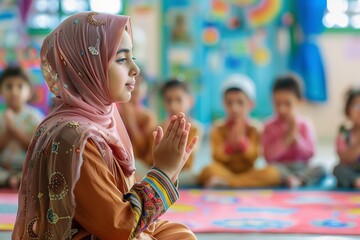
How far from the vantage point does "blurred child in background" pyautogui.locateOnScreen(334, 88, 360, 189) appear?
11.2 ft

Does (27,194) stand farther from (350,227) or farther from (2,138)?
(2,138)

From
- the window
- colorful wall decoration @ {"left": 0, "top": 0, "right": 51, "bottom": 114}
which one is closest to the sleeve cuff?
colorful wall decoration @ {"left": 0, "top": 0, "right": 51, "bottom": 114}

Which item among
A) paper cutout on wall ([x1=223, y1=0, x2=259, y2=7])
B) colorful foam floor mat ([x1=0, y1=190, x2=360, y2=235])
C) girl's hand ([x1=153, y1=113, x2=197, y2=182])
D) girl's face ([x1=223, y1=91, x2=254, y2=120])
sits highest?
paper cutout on wall ([x1=223, y1=0, x2=259, y2=7])

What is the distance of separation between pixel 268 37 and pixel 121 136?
4.38 m

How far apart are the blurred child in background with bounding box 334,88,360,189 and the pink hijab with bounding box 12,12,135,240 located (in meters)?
Result: 2.15

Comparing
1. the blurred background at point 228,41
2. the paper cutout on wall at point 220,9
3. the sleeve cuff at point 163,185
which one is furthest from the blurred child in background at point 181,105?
the paper cutout on wall at point 220,9

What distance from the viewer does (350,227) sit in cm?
246

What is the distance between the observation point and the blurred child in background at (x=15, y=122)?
349 cm

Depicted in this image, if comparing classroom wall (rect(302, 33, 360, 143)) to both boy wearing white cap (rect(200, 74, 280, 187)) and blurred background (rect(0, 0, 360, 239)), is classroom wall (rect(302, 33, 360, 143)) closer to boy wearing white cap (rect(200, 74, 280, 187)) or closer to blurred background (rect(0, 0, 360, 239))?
blurred background (rect(0, 0, 360, 239))

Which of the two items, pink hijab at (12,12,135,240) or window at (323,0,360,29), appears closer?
pink hijab at (12,12,135,240)

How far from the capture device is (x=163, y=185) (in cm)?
147

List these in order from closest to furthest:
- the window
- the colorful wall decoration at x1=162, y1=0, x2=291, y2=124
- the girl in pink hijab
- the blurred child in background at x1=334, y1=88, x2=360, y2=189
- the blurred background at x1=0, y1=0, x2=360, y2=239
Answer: the girl in pink hijab → the blurred child in background at x1=334, y1=88, x2=360, y2=189 → the blurred background at x1=0, y1=0, x2=360, y2=239 → the colorful wall decoration at x1=162, y1=0, x2=291, y2=124 → the window

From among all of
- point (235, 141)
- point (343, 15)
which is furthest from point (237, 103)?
point (343, 15)

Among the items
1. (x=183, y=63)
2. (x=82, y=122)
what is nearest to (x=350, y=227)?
(x=82, y=122)
